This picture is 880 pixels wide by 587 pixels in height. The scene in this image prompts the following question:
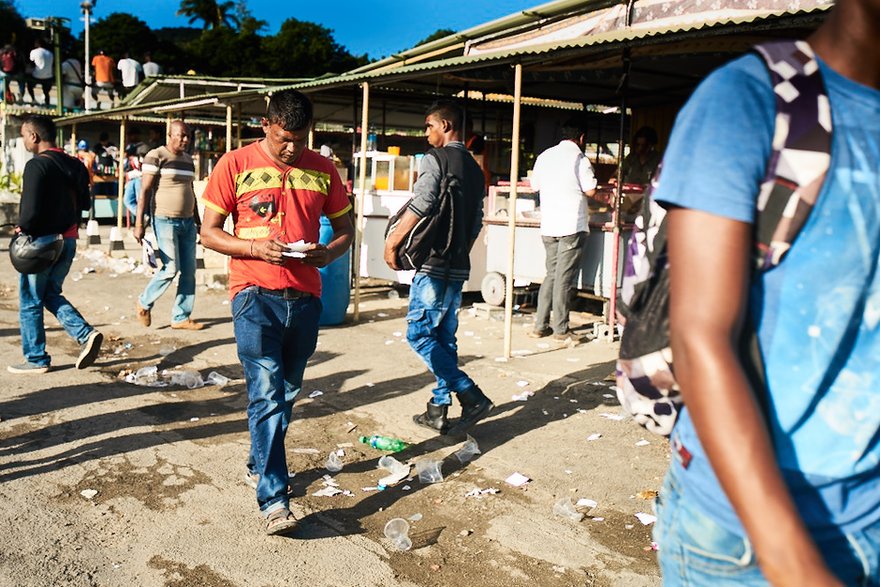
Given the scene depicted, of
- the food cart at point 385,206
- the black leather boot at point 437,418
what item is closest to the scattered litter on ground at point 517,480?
the black leather boot at point 437,418

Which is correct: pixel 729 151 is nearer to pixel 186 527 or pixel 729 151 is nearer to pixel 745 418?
pixel 745 418

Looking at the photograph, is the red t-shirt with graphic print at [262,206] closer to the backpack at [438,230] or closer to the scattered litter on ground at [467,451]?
the backpack at [438,230]

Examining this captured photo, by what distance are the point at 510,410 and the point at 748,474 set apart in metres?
5.33

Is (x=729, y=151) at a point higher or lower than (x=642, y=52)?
lower

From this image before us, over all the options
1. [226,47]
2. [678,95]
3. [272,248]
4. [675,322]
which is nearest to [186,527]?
[272,248]

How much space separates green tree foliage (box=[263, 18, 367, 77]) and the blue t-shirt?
5942cm

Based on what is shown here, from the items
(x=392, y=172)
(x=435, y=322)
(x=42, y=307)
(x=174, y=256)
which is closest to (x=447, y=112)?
(x=435, y=322)

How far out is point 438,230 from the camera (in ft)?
18.5

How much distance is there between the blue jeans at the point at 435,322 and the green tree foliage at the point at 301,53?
55190 millimetres

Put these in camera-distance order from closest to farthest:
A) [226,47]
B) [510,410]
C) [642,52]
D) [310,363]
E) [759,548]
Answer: [759,548] → [510,410] → [310,363] → [642,52] → [226,47]

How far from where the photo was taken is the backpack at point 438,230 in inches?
220

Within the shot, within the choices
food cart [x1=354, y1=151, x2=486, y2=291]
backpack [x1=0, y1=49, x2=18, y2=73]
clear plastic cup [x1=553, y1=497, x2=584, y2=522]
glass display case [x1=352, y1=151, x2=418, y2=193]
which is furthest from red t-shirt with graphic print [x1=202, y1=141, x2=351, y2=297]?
backpack [x1=0, y1=49, x2=18, y2=73]

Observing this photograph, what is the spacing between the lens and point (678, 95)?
12219 mm

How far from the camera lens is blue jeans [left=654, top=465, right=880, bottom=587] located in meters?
1.35
